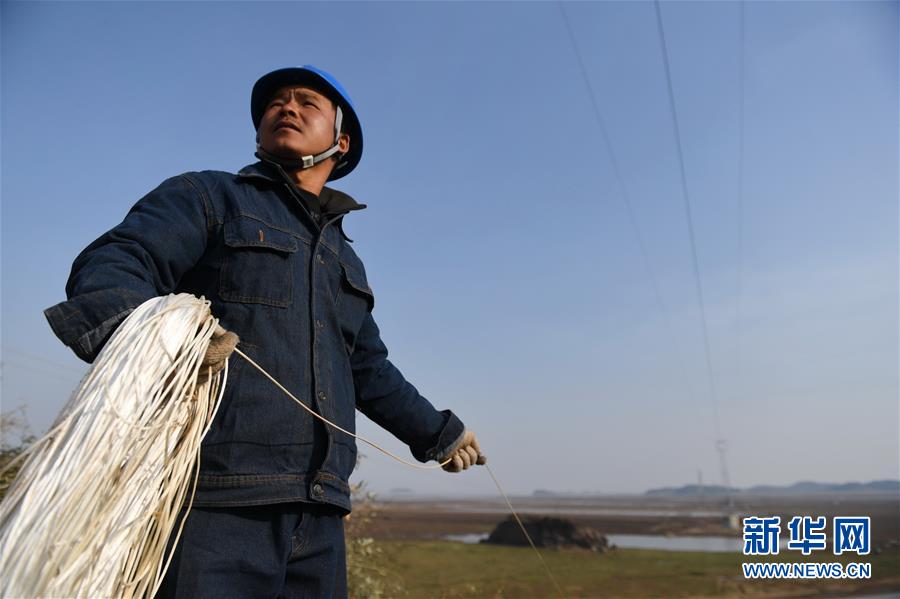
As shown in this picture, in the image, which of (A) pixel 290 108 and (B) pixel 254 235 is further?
(A) pixel 290 108

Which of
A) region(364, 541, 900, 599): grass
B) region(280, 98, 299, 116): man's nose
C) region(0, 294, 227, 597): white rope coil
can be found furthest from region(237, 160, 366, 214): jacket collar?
region(364, 541, 900, 599): grass

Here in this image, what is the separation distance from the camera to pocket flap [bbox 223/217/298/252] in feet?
6.28

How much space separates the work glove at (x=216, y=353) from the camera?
163 cm

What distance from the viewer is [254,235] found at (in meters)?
1.94

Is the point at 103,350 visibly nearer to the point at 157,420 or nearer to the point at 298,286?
the point at 157,420

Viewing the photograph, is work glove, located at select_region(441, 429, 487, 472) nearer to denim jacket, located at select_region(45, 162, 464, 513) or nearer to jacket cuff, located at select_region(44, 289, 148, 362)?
denim jacket, located at select_region(45, 162, 464, 513)

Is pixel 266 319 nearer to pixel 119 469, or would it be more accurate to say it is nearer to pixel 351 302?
pixel 351 302

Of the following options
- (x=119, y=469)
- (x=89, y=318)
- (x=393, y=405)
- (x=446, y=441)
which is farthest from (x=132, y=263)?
(x=446, y=441)

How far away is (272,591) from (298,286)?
2.69ft

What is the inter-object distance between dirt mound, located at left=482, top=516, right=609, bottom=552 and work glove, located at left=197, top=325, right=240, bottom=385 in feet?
49.2

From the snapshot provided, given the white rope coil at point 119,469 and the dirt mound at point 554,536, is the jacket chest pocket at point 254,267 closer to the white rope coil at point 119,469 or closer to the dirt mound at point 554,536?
the white rope coil at point 119,469

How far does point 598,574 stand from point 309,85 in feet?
37.1

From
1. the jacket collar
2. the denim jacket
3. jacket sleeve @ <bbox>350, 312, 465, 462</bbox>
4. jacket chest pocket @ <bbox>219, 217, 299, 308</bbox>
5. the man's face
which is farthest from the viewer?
jacket sleeve @ <bbox>350, 312, 465, 462</bbox>

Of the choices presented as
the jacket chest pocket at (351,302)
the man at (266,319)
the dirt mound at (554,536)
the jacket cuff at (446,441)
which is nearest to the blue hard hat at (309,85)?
the man at (266,319)
